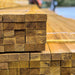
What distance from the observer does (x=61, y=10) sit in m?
7.01

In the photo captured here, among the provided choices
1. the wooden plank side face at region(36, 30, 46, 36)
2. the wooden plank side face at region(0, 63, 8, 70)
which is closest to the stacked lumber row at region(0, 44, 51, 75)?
the wooden plank side face at region(0, 63, 8, 70)

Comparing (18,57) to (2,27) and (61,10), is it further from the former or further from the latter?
(61,10)

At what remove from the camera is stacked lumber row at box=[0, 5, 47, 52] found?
0.85 m

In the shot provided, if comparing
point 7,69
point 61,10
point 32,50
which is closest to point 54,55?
point 32,50

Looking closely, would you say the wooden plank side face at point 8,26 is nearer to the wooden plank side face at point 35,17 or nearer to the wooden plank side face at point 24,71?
the wooden plank side face at point 35,17

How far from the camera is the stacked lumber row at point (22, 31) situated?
85cm

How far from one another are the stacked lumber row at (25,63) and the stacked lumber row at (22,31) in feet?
0.11

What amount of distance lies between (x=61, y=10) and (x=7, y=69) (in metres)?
6.33

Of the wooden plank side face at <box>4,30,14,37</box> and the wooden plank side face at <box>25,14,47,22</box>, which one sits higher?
the wooden plank side face at <box>25,14,47,22</box>

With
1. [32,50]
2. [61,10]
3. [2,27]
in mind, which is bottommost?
[61,10]

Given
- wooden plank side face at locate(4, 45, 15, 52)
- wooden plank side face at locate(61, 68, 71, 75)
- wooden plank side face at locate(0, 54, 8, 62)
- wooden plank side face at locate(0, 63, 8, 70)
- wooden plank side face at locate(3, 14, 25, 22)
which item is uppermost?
wooden plank side face at locate(3, 14, 25, 22)

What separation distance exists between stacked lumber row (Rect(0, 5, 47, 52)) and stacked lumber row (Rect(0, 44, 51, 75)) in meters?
0.03

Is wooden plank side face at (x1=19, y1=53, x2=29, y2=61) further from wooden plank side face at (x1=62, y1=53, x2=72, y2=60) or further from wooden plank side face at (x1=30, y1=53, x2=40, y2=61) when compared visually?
wooden plank side face at (x1=62, y1=53, x2=72, y2=60)

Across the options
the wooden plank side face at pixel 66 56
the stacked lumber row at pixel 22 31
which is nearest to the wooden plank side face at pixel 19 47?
the stacked lumber row at pixel 22 31
